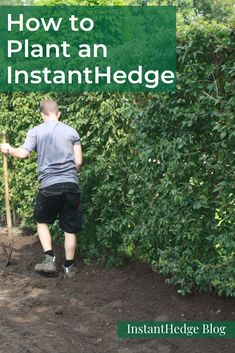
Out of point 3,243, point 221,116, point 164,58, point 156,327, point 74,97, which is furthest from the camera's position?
point 3,243

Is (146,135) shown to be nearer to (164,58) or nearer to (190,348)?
(164,58)

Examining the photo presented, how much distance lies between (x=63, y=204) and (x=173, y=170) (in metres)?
1.77

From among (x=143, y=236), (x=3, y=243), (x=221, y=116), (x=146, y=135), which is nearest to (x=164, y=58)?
(x=146, y=135)

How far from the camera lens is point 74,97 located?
6.50 meters

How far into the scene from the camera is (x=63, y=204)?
6098 millimetres

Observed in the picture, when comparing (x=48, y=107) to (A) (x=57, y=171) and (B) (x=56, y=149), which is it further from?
(A) (x=57, y=171)

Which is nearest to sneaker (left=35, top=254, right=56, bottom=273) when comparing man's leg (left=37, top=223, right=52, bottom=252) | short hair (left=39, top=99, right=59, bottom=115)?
man's leg (left=37, top=223, right=52, bottom=252)

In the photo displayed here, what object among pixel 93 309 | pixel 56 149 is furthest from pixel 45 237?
pixel 93 309

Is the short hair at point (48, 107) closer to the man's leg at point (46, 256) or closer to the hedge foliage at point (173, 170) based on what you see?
the hedge foliage at point (173, 170)

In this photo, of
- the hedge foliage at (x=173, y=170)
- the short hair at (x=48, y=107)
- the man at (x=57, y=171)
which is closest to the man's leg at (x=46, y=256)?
the man at (x=57, y=171)

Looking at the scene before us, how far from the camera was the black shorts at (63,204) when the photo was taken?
5977mm

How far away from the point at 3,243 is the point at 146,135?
332 cm

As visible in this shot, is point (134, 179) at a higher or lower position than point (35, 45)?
lower

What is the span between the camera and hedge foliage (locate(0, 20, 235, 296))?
436cm
